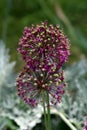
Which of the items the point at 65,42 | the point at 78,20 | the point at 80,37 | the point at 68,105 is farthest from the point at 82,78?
the point at 78,20

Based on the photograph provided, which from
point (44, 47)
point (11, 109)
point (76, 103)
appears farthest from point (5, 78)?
point (44, 47)

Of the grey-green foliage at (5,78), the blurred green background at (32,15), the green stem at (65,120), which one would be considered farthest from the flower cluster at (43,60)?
the blurred green background at (32,15)

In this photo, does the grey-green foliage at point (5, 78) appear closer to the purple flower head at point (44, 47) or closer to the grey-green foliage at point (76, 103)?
the grey-green foliage at point (76, 103)

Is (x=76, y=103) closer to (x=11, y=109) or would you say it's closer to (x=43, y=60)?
(x=11, y=109)

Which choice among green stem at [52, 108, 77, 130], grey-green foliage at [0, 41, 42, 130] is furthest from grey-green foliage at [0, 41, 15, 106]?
green stem at [52, 108, 77, 130]

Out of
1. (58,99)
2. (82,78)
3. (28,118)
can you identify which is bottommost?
(58,99)

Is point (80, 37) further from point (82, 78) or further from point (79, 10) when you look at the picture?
point (79, 10)
